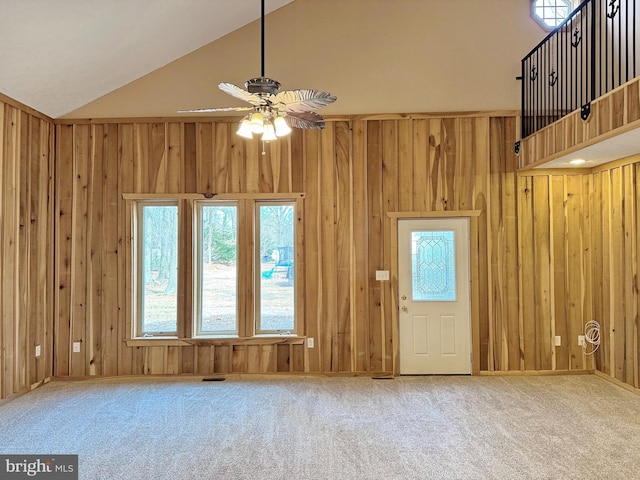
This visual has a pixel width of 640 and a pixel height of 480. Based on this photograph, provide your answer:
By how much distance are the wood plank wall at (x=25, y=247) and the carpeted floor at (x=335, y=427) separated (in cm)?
40

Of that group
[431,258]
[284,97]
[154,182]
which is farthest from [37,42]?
[431,258]

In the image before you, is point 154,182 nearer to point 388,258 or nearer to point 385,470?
point 388,258

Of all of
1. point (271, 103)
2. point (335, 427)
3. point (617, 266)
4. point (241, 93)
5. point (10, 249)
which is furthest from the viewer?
point (617, 266)

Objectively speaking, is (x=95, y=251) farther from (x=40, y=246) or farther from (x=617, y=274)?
(x=617, y=274)

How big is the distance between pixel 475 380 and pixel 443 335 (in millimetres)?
586

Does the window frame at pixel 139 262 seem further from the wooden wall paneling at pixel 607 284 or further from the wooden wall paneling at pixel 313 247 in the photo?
the wooden wall paneling at pixel 607 284

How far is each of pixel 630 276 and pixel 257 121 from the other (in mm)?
4223

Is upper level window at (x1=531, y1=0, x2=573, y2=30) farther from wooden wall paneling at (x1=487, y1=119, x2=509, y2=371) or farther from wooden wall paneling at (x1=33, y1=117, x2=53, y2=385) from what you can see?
wooden wall paneling at (x1=33, y1=117, x2=53, y2=385)

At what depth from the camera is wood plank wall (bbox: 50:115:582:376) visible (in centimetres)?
464

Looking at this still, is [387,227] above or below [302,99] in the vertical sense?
below

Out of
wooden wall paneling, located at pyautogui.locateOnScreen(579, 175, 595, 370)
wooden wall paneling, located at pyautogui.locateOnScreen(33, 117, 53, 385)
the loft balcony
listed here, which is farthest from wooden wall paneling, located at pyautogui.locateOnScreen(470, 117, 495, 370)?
wooden wall paneling, located at pyautogui.locateOnScreen(33, 117, 53, 385)

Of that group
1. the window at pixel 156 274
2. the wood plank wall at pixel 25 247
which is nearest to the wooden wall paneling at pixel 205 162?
the window at pixel 156 274

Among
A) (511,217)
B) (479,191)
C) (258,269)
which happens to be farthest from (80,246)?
(511,217)

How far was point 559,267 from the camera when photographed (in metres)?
4.67
